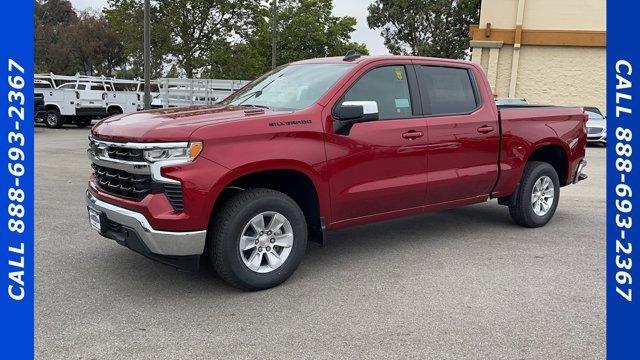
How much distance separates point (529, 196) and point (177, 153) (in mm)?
4272

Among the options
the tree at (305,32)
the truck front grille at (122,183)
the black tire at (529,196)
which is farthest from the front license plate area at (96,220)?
the tree at (305,32)

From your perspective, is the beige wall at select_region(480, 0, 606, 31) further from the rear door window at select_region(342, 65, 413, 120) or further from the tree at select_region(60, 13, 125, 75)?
the tree at select_region(60, 13, 125, 75)

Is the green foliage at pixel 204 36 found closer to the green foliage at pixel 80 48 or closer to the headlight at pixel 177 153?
the green foliage at pixel 80 48

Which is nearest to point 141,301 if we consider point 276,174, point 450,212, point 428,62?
point 276,174

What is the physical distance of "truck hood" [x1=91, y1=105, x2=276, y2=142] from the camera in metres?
3.93

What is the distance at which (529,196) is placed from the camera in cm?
643

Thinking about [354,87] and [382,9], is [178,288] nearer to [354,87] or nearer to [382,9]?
[354,87]

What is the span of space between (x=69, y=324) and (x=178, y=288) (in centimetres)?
92

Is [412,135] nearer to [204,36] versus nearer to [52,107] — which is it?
[52,107]

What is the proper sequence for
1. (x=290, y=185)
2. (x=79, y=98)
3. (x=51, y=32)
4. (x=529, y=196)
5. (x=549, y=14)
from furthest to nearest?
(x=51, y=32)
(x=549, y=14)
(x=79, y=98)
(x=529, y=196)
(x=290, y=185)

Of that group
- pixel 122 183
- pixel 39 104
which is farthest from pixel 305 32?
pixel 122 183

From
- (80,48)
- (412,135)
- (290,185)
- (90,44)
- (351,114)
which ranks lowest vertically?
(290,185)

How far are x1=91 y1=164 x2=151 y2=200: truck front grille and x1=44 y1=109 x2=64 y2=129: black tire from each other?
59.8ft

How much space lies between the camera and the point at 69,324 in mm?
3756
